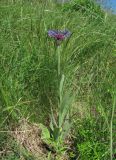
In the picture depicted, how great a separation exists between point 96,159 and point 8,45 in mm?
952

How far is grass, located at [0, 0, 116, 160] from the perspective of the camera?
253 cm

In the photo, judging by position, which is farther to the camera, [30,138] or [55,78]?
[55,78]

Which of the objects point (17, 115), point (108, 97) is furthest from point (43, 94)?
point (108, 97)

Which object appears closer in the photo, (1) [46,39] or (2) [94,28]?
(1) [46,39]

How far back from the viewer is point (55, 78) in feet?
9.09

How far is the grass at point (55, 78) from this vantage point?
2.53 m

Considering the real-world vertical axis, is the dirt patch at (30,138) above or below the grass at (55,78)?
below

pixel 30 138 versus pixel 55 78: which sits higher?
pixel 55 78

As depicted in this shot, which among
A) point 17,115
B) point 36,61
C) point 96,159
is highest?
point 36,61

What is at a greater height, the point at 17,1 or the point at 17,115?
the point at 17,1

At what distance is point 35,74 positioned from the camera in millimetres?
2799

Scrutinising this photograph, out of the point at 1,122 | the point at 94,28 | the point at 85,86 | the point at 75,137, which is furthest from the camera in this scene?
the point at 94,28

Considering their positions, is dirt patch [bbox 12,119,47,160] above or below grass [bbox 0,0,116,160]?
below

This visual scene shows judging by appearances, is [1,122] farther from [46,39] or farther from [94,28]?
[94,28]
